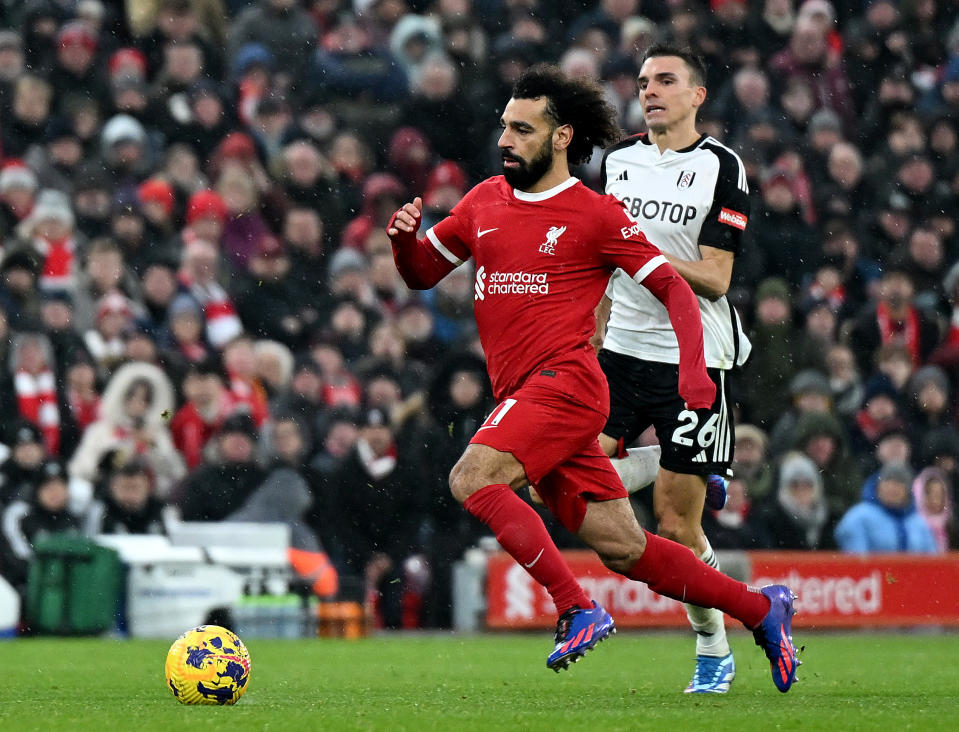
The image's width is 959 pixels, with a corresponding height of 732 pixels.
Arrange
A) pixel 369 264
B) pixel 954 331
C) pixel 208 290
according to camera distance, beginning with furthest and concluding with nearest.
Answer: pixel 954 331
pixel 369 264
pixel 208 290

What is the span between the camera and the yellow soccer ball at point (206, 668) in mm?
5867

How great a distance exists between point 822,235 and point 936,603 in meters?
3.82

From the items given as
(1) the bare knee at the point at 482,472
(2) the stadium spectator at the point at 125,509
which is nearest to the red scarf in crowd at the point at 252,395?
(2) the stadium spectator at the point at 125,509

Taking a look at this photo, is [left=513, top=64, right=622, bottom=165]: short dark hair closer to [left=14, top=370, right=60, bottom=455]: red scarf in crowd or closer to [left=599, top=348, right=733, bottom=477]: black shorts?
[left=599, top=348, right=733, bottom=477]: black shorts

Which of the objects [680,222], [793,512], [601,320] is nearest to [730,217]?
[680,222]

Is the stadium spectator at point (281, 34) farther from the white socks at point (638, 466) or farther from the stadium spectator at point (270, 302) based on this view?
the white socks at point (638, 466)

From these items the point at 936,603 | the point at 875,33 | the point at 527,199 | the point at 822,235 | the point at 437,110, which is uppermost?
the point at 875,33

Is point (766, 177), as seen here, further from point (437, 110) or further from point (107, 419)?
point (107, 419)

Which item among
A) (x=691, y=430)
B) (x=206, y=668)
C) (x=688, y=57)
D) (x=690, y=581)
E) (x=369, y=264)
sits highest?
(x=369, y=264)

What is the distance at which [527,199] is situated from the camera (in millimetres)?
6277

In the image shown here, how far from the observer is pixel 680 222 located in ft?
23.4

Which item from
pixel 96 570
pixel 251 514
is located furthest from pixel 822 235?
pixel 96 570

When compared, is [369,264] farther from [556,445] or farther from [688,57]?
[556,445]

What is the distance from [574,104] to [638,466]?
5.68 ft
